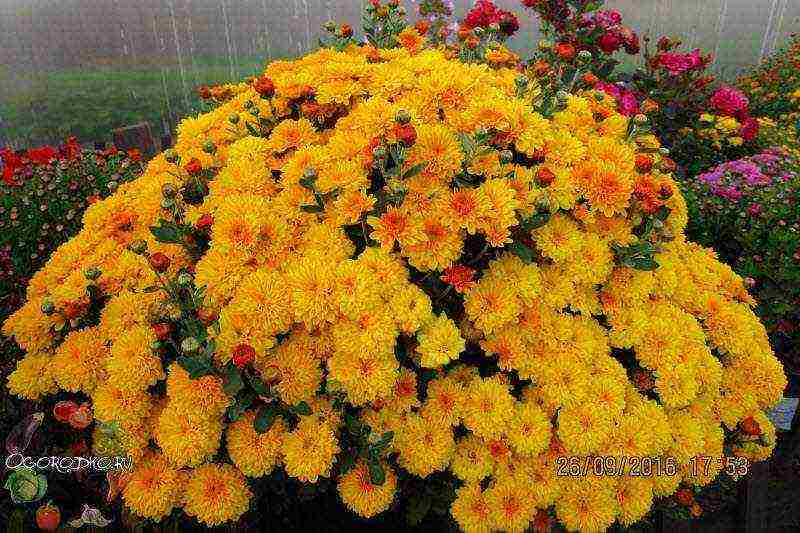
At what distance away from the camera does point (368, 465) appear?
1.76 meters

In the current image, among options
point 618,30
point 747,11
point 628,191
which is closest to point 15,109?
point 618,30

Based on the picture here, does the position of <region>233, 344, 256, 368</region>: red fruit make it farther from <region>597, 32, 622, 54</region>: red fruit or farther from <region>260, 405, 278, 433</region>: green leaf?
<region>597, 32, 622, 54</region>: red fruit

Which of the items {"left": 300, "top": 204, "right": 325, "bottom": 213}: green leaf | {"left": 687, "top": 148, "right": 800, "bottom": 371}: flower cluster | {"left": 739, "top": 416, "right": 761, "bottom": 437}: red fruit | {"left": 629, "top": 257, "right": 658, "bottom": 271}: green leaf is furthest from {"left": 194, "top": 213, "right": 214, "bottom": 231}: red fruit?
{"left": 687, "top": 148, "right": 800, "bottom": 371}: flower cluster

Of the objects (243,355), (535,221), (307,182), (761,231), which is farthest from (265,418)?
(761,231)

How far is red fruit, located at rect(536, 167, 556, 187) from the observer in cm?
177

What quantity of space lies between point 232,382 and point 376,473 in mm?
460

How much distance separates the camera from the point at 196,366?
5.31 feet

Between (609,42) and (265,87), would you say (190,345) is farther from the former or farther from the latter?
(609,42)

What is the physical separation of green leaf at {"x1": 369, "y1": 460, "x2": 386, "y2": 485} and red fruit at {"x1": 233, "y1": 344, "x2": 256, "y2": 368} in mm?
444

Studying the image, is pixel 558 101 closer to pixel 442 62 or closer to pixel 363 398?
pixel 442 62

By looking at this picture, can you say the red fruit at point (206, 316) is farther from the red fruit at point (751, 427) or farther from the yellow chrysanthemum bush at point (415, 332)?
the red fruit at point (751, 427)

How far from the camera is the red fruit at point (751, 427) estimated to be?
1.97 meters

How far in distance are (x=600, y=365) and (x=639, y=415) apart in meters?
0.18

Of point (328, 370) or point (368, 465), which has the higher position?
point (328, 370)
